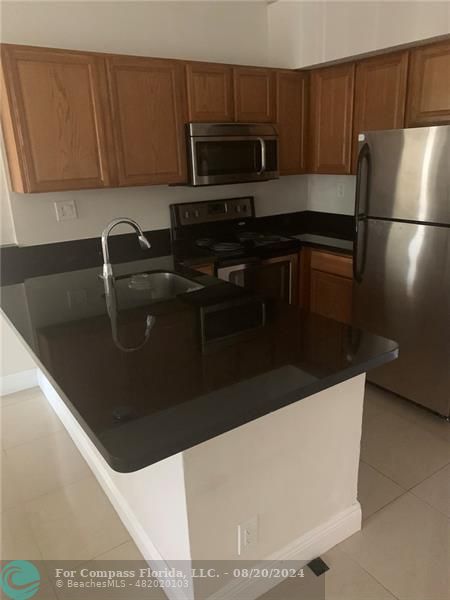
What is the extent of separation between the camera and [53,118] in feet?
7.86

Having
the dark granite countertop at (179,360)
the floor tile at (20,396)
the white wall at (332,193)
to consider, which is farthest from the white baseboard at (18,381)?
the white wall at (332,193)

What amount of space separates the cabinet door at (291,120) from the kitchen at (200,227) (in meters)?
0.01

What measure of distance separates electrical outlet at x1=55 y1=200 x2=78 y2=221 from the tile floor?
1280 mm

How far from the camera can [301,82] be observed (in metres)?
3.26

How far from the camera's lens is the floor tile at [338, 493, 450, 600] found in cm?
161

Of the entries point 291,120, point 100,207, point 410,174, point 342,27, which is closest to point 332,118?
point 291,120

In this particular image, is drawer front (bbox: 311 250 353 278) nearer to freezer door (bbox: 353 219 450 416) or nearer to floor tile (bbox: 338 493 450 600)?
freezer door (bbox: 353 219 450 416)

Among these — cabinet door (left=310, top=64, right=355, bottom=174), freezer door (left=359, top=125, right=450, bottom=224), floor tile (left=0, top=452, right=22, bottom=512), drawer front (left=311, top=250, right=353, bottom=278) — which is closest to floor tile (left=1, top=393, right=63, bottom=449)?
floor tile (left=0, top=452, right=22, bottom=512)

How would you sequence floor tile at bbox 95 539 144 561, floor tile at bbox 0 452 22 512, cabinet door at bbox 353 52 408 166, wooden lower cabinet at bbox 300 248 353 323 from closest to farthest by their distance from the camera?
floor tile at bbox 95 539 144 561 < floor tile at bbox 0 452 22 512 < cabinet door at bbox 353 52 408 166 < wooden lower cabinet at bbox 300 248 353 323

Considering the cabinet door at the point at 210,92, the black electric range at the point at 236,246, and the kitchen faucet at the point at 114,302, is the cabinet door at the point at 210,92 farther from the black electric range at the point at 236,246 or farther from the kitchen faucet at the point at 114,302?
the kitchen faucet at the point at 114,302

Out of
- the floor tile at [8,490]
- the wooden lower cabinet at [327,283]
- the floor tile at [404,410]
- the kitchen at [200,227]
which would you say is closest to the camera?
the kitchen at [200,227]

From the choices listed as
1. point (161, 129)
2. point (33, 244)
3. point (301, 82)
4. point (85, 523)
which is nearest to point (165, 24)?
point (161, 129)

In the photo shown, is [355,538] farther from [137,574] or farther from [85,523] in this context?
[85,523]

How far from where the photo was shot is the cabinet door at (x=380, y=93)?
2707 mm
